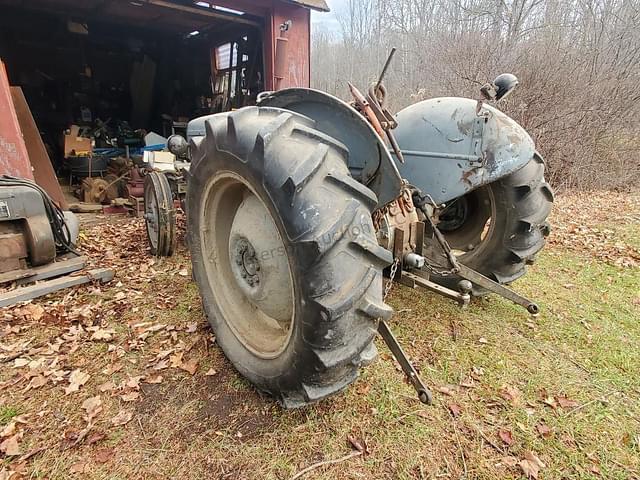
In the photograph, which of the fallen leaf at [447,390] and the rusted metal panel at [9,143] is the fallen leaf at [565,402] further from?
the rusted metal panel at [9,143]

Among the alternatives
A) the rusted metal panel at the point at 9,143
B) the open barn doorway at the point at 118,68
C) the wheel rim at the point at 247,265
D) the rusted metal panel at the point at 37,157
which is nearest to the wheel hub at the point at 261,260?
the wheel rim at the point at 247,265

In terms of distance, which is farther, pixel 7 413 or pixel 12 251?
pixel 12 251

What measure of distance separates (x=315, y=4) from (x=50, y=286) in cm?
562

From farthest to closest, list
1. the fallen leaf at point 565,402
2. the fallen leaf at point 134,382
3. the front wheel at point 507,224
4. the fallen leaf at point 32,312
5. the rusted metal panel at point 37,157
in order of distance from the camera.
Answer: the rusted metal panel at point 37,157 → the fallen leaf at point 32,312 → the front wheel at point 507,224 → the fallen leaf at point 134,382 → the fallen leaf at point 565,402

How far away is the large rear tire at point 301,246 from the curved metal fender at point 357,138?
0.63ft

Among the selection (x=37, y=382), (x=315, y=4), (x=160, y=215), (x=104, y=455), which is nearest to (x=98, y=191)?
(x=160, y=215)

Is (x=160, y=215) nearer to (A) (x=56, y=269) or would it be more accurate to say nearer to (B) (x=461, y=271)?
(A) (x=56, y=269)

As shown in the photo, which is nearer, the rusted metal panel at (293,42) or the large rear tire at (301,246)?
the large rear tire at (301,246)

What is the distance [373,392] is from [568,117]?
7802 mm

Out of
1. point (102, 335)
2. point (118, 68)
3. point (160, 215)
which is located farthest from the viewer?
point (118, 68)

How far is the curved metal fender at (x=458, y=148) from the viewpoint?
2295mm

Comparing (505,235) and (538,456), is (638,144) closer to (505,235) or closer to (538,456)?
(505,235)

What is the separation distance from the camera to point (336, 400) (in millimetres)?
2041

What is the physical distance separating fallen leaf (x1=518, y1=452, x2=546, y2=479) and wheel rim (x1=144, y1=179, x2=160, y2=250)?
11.5 ft
